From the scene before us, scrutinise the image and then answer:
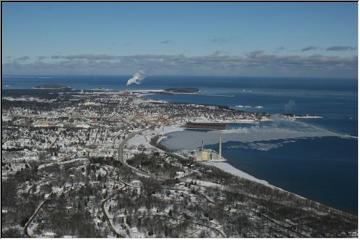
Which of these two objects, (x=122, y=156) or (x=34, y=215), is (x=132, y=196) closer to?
(x=34, y=215)

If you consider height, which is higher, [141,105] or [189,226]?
[141,105]

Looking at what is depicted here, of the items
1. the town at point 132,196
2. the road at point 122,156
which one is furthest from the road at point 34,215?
the road at point 122,156

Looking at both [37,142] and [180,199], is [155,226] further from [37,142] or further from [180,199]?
[37,142]

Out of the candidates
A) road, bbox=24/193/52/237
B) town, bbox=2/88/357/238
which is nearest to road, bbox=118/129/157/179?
town, bbox=2/88/357/238

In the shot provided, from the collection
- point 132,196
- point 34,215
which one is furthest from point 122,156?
point 34,215

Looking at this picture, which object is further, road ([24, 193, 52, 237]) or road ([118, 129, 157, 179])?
road ([118, 129, 157, 179])

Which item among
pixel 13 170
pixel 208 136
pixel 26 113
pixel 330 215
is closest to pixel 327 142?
pixel 208 136

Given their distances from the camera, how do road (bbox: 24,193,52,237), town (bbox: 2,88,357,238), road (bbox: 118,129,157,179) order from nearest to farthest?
road (bbox: 24,193,52,237) → town (bbox: 2,88,357,238) → road (bbox: 118,129,157,179)

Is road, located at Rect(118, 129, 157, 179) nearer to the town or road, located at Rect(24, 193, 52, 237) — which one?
the town
